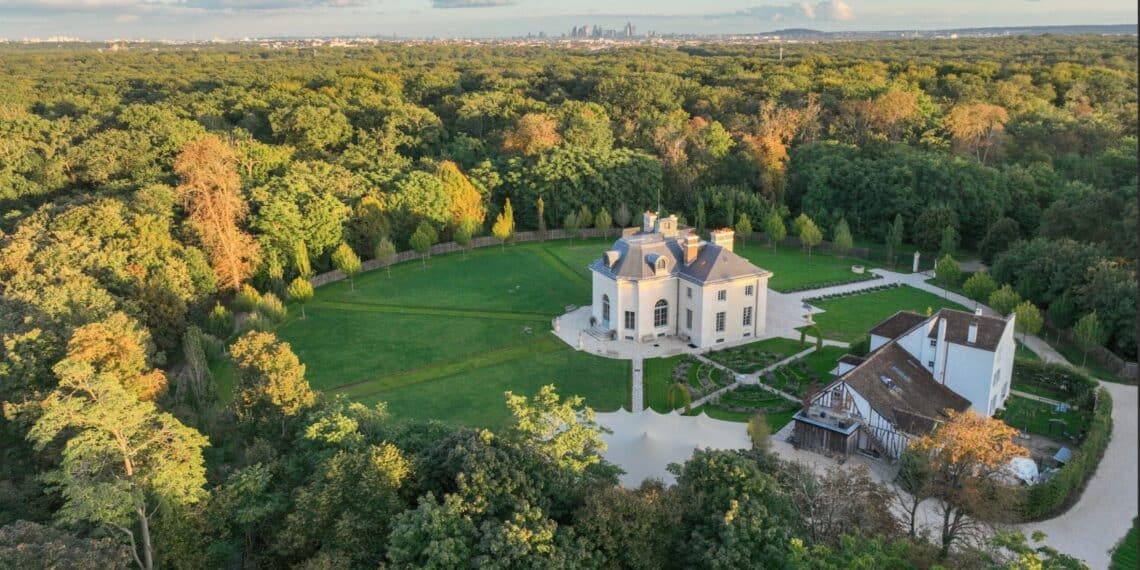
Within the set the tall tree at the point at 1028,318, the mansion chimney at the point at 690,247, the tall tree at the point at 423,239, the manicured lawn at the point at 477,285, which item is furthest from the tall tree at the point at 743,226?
the tall tree at the point at 1028,318

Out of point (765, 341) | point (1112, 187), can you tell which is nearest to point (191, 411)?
point (765, 341)

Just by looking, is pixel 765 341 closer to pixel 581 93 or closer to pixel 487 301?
pixel 487 301

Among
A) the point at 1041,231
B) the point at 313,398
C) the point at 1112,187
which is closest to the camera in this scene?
the point at 313,398

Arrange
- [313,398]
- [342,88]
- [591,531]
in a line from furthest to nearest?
1. [342,88]
2. [313,398]
3. [591,531]

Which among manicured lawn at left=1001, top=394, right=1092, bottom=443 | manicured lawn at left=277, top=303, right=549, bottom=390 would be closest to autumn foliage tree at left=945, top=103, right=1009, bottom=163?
manicured lawn at left=1001, top=394, right=1092, bottom=443

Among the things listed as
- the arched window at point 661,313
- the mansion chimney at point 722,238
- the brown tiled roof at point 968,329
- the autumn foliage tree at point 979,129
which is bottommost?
the arched window at point 661,313

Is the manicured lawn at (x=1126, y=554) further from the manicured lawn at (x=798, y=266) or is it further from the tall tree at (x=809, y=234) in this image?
the tall tree at (x=809, y=234)

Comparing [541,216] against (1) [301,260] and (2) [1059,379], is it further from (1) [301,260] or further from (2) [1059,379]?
(2) [1059,379]
